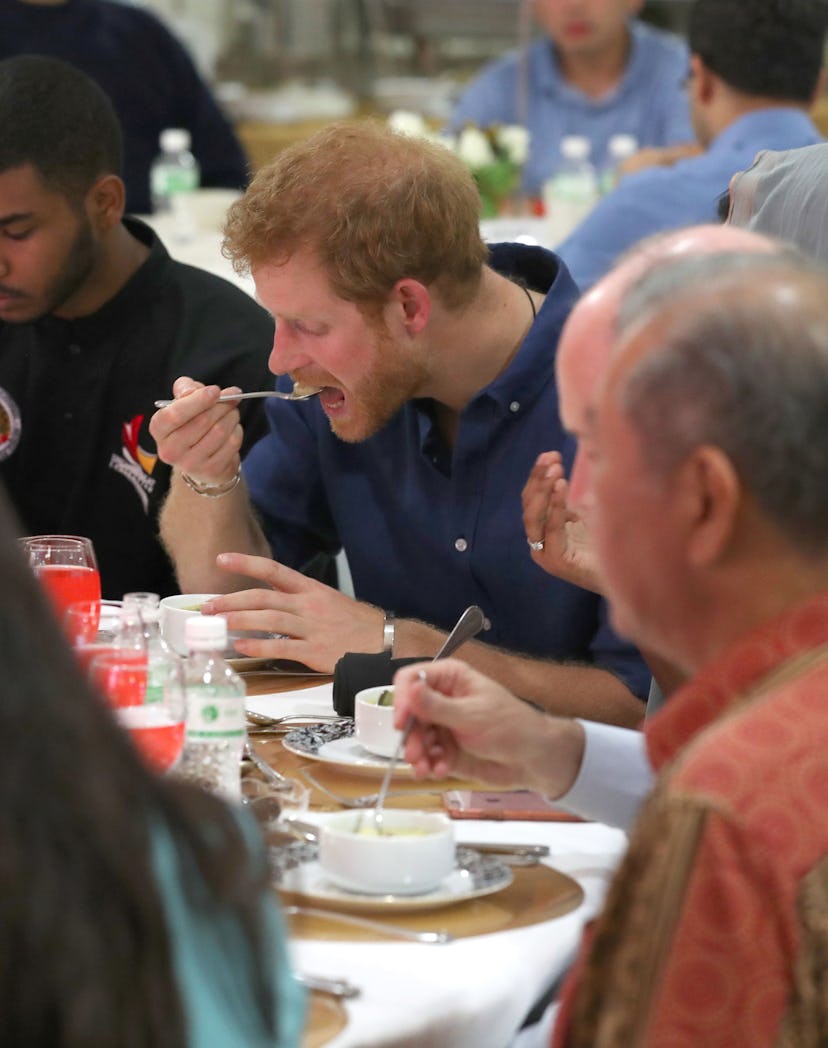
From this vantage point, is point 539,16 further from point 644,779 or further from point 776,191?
point 644,779

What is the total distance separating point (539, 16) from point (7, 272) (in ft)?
12.2

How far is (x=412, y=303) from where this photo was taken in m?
2.27

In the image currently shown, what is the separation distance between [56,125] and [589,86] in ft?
11.6

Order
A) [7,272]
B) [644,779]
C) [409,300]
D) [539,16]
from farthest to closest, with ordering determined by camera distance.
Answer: [539,16], [7,272], [409,300], [644,779]

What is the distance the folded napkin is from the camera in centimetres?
185

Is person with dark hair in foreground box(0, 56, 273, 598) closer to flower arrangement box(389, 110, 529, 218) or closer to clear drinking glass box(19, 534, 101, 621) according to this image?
clear drinking glass box(19, 534, 101, 621)

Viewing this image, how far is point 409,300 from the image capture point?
2.26 m

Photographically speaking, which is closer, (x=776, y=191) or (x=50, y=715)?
(x=50, y=715)

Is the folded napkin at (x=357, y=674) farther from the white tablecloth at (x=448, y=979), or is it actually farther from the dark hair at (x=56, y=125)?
the dark hair at (x=56, y=125)

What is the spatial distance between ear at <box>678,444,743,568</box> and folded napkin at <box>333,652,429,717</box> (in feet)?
3.00

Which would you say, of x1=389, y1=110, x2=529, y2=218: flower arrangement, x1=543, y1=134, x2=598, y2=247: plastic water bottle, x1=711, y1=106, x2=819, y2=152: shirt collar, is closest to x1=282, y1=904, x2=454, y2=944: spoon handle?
x1=711, y1=106, x2=819, y2=152: shirt collar

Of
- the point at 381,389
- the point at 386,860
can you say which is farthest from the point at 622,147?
the point at 386,860

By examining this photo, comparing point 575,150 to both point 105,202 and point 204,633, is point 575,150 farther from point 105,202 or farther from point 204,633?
point 204,633

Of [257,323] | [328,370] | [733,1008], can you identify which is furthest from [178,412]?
[733,1008]
